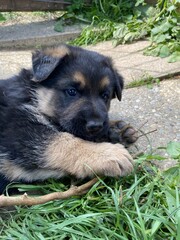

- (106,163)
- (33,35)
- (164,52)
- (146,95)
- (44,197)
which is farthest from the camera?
(33,35)

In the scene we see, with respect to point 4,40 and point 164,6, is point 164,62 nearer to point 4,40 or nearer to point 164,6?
point 164,6

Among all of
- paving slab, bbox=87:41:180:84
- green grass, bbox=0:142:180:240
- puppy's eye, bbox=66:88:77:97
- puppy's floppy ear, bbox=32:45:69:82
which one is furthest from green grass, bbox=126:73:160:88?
green grass, bbox=0:142:180:240

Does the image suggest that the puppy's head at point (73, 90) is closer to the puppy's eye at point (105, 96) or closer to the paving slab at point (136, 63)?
the puppy's eye at point (105, 96)

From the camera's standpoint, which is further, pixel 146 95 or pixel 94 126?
pixel 146 95

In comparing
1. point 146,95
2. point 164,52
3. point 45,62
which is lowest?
point 164,52

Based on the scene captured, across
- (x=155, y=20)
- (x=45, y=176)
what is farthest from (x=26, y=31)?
(x=45, y=176)

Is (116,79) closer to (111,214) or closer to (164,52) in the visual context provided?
(111,214)

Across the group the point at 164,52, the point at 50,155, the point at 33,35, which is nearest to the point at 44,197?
the point at 50,155

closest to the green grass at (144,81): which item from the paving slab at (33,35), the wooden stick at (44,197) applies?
the wooden stick at (44,197)
